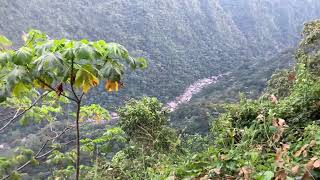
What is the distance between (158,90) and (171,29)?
1204 cm

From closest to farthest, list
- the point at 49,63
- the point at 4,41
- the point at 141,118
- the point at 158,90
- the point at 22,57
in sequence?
the point at 49,63, the point at 22,57, the point at 4,41, the point at 141,118, the point at 158,90

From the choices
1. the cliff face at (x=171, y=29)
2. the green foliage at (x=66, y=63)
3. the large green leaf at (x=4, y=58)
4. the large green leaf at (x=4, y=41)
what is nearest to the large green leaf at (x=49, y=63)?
the green foliage at (x=66, y=63)

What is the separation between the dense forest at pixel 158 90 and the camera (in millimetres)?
1940

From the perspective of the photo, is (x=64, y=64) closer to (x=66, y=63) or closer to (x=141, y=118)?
(x=66, y=63)

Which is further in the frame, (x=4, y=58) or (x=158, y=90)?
(x=158, y=90)

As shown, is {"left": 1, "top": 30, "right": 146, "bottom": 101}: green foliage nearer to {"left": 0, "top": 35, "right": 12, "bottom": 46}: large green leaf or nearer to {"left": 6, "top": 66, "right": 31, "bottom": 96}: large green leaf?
{"left": 6, "top": 66, "right": 31, "bottom": 96}: large green leaf

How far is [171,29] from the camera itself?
40250 mm

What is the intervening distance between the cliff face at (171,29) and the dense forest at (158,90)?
0.12 m

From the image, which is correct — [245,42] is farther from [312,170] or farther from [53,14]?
[312,170]

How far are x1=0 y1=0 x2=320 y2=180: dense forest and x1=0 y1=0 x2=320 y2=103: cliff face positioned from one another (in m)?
0.12

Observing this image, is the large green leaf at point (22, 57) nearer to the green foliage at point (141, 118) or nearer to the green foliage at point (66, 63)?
the green foliage at point (66, 63)

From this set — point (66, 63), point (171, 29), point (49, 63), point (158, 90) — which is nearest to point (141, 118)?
point (66, 63)

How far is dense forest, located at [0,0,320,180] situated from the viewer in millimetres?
1940

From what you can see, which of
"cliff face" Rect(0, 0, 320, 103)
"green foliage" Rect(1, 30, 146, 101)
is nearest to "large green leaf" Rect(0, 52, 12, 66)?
"green foliage" Rect(1, 30, 146, 101)
